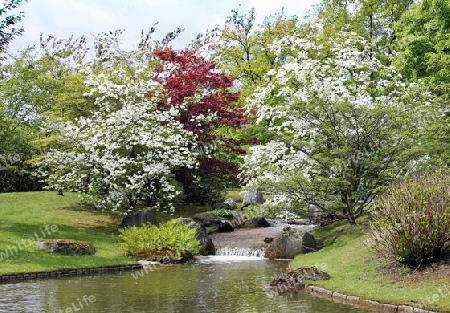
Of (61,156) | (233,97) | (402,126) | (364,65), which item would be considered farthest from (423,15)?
(61,156)

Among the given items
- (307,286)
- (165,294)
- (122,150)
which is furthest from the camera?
(122,150)

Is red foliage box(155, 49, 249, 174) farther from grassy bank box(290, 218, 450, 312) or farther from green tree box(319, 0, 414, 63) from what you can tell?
grassy bank box(290, 218, 450, 312)

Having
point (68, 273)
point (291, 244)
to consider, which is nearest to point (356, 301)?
point (291, 244)

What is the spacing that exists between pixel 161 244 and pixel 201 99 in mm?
13012

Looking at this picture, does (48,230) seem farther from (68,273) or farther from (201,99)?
(201,99)

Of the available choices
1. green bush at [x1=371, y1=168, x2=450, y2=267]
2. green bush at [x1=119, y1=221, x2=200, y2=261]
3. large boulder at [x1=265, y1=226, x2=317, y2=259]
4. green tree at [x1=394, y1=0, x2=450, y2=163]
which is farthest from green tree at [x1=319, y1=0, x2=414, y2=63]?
green bush at [x1=371, y1=168, x2=450, y2=267]

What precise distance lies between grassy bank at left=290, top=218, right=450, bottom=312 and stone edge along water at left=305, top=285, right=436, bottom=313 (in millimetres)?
179

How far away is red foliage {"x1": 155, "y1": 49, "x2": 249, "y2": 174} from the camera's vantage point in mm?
35094

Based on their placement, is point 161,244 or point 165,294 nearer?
point 165,294

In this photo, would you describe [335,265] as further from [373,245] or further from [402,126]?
[402,126]

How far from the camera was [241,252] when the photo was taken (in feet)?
92.6

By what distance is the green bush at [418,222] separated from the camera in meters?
16.1

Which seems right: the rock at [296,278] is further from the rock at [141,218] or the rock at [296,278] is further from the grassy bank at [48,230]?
the rock at [141,218]

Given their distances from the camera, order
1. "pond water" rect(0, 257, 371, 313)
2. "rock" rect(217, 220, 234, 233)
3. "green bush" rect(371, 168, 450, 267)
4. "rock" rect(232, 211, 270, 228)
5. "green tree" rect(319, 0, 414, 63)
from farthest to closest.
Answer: "green tree" rect(319, 0, 414, 63) < "rock" rect(232, 211, 270, 228) < "rock" rect(217, 220, 234, 233) < "green bush" rect(371, 168, 450, 267) < "pond water" rect(0, 257, 371, 313)
